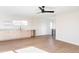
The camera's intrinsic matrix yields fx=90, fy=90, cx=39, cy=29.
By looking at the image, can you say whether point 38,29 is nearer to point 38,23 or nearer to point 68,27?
point 38,23

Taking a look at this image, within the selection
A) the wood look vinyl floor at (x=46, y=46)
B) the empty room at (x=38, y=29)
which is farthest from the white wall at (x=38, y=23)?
the wood look vinyl floor at (x=46, y=46)

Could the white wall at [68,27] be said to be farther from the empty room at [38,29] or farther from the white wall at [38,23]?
the white wall at [38,23]

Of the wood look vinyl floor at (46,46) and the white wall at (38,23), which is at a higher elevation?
the white wall at (38,23)

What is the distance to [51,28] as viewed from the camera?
873 centimetres

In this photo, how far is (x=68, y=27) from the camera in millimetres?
4848

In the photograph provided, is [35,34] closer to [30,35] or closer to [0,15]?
[30,35]

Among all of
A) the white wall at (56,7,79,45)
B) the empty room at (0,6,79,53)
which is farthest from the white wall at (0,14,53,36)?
the white wall at (56,7,79,45)

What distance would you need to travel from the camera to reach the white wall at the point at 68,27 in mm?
4383

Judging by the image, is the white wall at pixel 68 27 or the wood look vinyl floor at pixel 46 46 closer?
the wood look vinyl floor at pixel 46 46

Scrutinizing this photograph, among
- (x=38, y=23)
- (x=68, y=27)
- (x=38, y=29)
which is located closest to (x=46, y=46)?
(x=68, y=27)

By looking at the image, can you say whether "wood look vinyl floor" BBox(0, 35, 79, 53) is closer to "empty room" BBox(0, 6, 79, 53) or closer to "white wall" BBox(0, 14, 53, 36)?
"empty room" BBox(0, 6, 79, 53)

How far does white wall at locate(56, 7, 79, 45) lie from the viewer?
4383 mm

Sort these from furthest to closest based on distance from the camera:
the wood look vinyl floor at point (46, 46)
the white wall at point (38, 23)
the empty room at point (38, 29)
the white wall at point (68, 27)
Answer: the white wall at point (38, 23)
the white wall at point (68, 27)
the empty room at point (38, 29)
the wood look vinyl floor at point (46, 46)
